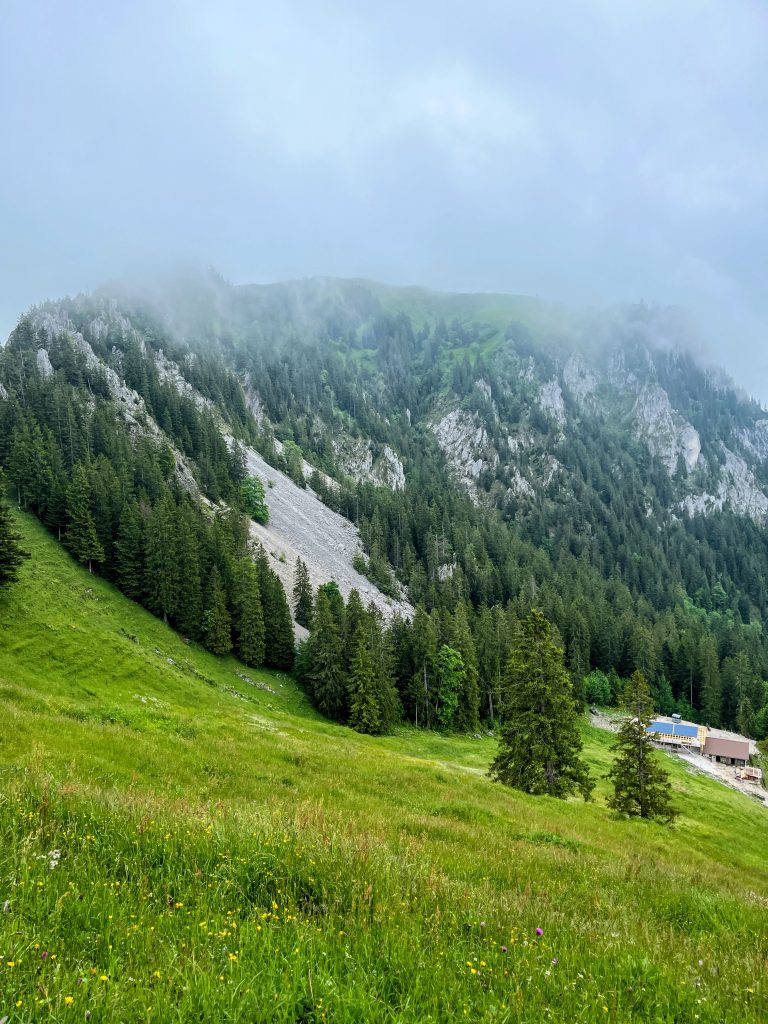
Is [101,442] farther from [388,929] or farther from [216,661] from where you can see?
[388,929]

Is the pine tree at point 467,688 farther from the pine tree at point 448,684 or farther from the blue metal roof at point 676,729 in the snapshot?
the blue metal roof at point 676,729

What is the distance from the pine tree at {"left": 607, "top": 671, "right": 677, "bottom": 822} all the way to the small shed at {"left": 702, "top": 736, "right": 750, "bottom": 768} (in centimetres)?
6856

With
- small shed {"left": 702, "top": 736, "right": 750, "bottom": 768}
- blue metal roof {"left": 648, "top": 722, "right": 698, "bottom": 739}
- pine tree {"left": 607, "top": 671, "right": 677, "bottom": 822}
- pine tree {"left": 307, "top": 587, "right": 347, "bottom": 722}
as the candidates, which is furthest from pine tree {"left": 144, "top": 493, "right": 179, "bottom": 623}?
small shed {"left": 702, "top": 736, "right": 750, "bottom": 768}

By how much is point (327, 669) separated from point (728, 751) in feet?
234

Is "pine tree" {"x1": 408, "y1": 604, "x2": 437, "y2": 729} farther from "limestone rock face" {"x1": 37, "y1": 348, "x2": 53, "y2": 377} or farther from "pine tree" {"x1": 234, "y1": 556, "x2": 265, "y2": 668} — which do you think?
"limestone rock face" {"x1": 37, "y1": 348, "x2": 53, "y2": 377}

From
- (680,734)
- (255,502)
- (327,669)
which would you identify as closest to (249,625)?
(327,669)

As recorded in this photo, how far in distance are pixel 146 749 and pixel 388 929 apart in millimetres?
12489

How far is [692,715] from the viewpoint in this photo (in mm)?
111938

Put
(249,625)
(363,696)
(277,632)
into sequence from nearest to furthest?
1. (363,696)
2. (249,625)
3. (277,632)

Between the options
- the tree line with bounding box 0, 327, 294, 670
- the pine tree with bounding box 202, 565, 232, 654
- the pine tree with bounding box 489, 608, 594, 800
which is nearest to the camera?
the pine tree with bounding box 489, 608, 594, 800

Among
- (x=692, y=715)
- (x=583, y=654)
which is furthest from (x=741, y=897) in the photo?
(x=692, y=715)

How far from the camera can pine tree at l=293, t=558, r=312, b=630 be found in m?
87.2

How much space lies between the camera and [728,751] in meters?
86.0

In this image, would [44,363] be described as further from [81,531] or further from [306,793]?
[306,793]
